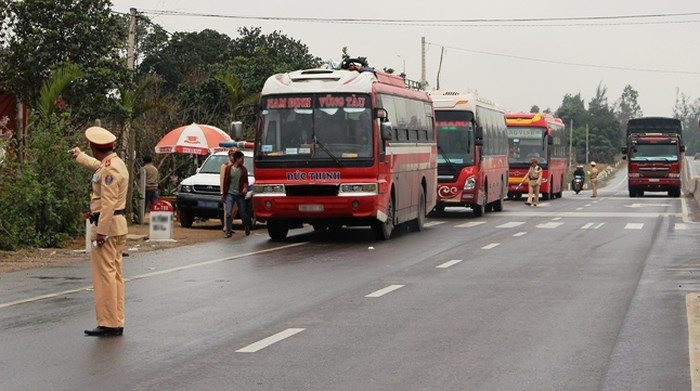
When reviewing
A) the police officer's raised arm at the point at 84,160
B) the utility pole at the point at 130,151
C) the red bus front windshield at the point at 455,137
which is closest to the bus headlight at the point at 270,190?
the utility pole at the point at 130,151

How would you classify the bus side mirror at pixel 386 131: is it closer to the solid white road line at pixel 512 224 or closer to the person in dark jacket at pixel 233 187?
the person in dark jacket at pixel 233 187

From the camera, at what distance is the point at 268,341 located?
1112cm

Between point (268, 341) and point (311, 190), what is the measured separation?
12788mm

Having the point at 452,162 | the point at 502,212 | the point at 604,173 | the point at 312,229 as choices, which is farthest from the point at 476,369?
the point at 604,173

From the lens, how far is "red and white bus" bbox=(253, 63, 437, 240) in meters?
23.8

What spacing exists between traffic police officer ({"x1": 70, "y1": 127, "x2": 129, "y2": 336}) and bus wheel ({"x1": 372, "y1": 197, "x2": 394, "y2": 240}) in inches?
520

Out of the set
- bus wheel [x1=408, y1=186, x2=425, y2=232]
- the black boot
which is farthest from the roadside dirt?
the black boot

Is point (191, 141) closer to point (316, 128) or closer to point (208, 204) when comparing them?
point (208, 204)

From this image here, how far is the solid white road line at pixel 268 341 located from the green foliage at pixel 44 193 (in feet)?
36.8

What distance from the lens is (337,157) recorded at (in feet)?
78.3

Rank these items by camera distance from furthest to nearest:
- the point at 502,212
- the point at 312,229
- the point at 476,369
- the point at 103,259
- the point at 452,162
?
the point at 502,212, the point at 452,162, the point at 312,229, the point at 103,259, the point at 476,369

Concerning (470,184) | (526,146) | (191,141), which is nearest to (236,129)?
(191,141)

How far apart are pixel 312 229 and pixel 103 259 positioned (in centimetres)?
1773

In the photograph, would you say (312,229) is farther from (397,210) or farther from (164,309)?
(164,309)
